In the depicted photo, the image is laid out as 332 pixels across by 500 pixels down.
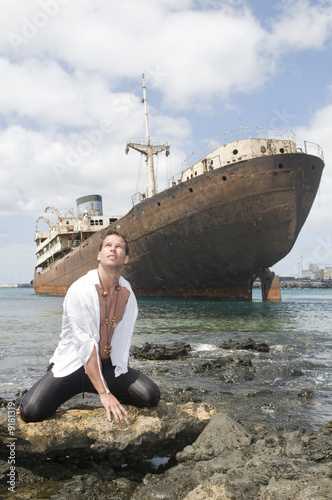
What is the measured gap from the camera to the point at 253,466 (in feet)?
7.03

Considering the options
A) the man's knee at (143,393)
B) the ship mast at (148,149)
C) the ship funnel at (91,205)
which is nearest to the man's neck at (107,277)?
the man's knee at (143,393)

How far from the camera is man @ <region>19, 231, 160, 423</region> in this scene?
2631mm

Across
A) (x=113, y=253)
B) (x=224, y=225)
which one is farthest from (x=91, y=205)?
(x=113, y=253)

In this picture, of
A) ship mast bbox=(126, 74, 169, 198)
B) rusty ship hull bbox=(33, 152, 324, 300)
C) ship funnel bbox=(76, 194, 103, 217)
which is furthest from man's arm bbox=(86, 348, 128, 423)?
ship funnel bbox=(76, 194, 103, 217)

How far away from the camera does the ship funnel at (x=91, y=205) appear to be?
38.0 meters

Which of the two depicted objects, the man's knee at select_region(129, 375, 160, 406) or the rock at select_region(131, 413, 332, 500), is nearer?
the rock at select_region(131, 413, 332, 500)

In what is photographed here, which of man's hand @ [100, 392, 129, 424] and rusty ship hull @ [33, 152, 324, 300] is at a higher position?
rusty ship hull @ [33, 152, 324, 300]

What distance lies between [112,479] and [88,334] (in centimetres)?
91

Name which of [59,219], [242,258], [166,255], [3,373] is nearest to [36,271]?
[59,219]

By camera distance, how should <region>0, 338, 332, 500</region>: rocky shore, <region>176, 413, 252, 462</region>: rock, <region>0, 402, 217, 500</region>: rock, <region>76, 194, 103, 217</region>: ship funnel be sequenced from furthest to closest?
<region>76, 194, 103, 217</region>: ship funnel, <region>176, 413, 252, 462</region>: rock, <region>0, 402, 217, 500</region>: rock, <region>0, 338, 332, 500</region>: rocky shore

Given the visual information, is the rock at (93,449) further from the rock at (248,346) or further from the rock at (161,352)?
the rock at (248,346)

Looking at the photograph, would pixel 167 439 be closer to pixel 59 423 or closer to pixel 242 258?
pixel 59 423

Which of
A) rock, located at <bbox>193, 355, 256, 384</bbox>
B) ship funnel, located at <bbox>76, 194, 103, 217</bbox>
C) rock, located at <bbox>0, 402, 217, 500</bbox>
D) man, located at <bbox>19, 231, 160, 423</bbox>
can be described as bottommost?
rock, located at <bbox>193, 355, 256, 384</bbox>

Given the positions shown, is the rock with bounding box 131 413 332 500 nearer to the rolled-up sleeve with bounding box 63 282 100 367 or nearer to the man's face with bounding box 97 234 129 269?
the rolled-up sleeve with bounding box 63 282 100 367
